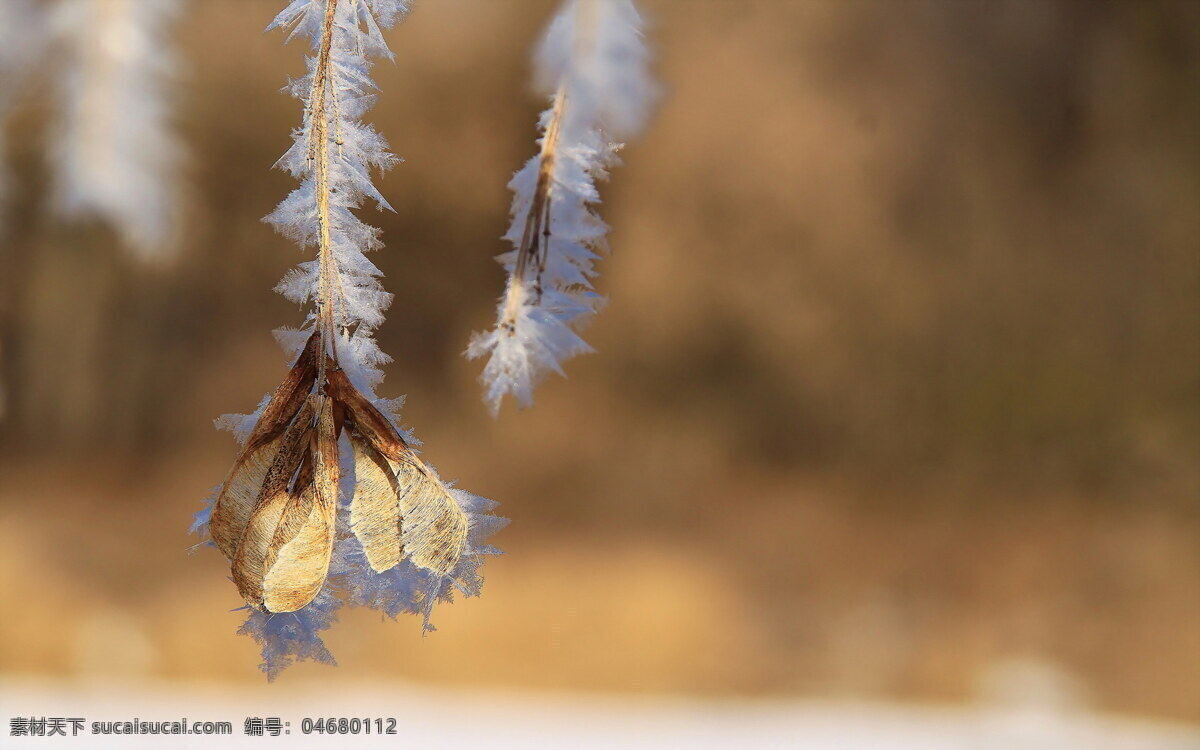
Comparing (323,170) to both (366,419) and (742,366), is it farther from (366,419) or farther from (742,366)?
(742,366)

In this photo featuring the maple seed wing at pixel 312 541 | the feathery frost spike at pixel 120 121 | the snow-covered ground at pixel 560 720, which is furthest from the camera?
the snow-covered ground at pixel 560 720

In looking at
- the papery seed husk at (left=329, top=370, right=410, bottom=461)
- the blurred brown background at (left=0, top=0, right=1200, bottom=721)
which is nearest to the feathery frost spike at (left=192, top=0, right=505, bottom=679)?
the papery seed husk at (left=329, top=370, right=410, bottom=461)

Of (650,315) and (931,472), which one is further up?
(650,315)

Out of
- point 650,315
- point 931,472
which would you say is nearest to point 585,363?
point 650,315

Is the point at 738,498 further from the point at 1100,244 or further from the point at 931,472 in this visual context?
the point at 1100,244

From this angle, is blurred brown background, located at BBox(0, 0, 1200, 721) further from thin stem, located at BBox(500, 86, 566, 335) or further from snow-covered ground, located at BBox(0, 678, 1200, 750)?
thin stem, located at BBox(500, 86, 566, 335)

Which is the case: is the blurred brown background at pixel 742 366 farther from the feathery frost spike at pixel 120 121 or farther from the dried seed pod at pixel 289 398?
the dried seed pod at pixel 289 398

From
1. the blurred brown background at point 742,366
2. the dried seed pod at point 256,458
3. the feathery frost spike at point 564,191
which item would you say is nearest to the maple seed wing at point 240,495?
the dried seed pod at point 256,458
